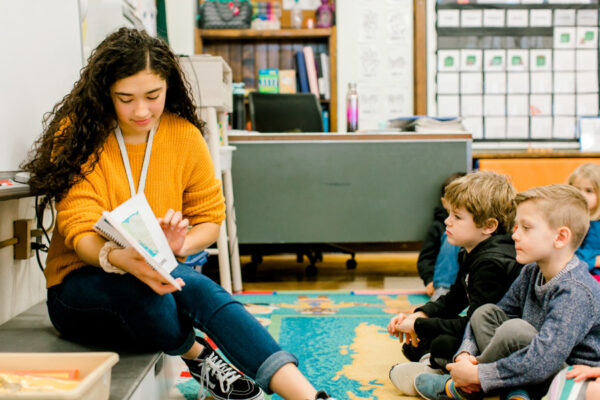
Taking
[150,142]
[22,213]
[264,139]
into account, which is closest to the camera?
[150,142]

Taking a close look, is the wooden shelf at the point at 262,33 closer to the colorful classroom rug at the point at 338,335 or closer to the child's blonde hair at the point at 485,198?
the colorful classroom rug at the point at 338,335

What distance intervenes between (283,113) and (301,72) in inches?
28.8

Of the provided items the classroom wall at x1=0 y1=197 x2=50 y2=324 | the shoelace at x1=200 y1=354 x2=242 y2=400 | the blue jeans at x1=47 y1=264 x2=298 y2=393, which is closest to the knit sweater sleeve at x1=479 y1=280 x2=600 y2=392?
the blue jeans at x1=47 y1=264 x2=298 y2=393

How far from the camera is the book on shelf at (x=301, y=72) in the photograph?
3766mm

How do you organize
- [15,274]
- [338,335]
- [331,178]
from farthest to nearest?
1. [331,178]
2. [338,335]
3. [15,274]

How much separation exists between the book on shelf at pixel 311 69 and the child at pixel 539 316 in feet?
8.70

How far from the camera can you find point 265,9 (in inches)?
150

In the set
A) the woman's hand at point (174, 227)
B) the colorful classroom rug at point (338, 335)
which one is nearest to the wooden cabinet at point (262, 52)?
the colorful classroom rug at point (338, 335)

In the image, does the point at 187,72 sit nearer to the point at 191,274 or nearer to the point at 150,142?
the point at 150,142

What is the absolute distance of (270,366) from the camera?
109 cm

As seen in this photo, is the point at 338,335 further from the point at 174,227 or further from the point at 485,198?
the point at 174,227

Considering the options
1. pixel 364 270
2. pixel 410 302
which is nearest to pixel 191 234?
pixel 410 302

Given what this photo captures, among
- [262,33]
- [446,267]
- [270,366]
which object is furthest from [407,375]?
[262,33]

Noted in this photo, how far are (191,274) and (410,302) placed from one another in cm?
142
